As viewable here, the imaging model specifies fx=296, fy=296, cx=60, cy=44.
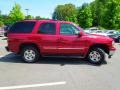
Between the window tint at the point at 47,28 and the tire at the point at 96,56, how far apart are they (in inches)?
74.0

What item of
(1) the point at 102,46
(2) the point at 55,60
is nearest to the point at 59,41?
(2) the point at 55,60

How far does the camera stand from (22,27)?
12961 millimetres

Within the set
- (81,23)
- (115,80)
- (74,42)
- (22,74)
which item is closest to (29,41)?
(74,42)

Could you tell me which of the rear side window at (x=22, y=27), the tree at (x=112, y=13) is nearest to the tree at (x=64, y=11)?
the tree at (x=112, y=13)

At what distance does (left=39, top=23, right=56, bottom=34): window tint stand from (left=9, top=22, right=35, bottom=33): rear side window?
1.41ft

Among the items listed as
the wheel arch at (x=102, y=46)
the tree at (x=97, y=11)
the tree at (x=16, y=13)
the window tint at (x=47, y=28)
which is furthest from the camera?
the tree at (x=97, y=11)

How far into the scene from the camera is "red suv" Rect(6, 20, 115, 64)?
12.7 m

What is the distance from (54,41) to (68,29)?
797mm

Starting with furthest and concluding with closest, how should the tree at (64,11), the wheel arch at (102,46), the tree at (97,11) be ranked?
the tree at (64,11)
the tree at (97,11)
the wheel arch at (102,46)

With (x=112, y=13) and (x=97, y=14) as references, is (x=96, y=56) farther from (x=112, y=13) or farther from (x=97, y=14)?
(x=97, y=14)

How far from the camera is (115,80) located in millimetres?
9289

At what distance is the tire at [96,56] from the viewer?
1280cm

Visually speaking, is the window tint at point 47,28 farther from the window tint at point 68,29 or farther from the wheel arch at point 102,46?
the wheel arch at point 102,46

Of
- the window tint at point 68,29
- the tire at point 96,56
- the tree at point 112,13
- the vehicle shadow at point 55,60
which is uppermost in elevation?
the tree at point 112,13
